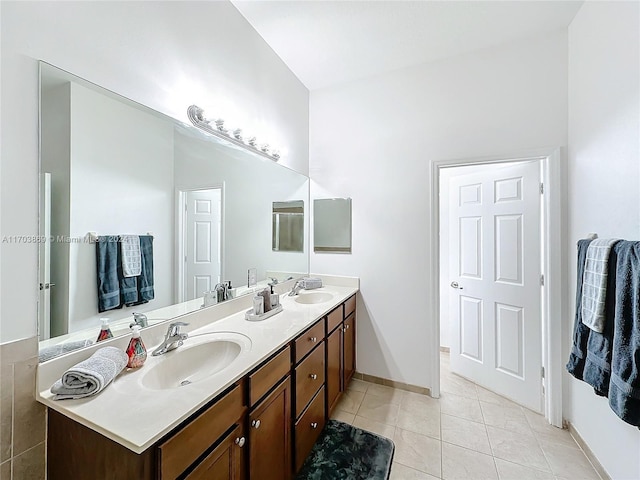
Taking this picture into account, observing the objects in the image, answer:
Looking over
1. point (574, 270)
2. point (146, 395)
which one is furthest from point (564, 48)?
point (146, 395)

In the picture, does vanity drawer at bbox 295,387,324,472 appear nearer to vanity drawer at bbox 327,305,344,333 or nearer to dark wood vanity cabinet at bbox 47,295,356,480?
dark wood vanity cabinet at bbox 47,295,356,480

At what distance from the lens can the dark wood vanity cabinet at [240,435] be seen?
75cm

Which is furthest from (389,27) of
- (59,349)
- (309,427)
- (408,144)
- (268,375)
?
(309,427)

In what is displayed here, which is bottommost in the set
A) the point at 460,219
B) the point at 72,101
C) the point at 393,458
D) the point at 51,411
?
the point at 393,458

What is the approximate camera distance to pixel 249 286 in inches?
76.8

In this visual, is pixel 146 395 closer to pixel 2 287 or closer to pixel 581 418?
pixel 2 287

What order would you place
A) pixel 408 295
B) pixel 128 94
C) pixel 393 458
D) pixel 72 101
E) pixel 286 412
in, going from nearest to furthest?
pixel 72 101
pixel 128 94
pixel 286 412
pixel 393 458
pixel 408 295

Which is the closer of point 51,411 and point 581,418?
point 51,411

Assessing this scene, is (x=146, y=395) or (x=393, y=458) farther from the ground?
(x=146, y=395)

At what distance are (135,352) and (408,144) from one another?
7.59ft

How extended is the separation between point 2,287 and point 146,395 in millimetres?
555

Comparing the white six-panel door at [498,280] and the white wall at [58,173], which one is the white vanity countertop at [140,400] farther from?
the white six-panel door at [498,280]

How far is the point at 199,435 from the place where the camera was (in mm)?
826

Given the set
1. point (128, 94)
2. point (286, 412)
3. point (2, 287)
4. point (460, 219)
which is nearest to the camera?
point (2, 287)
